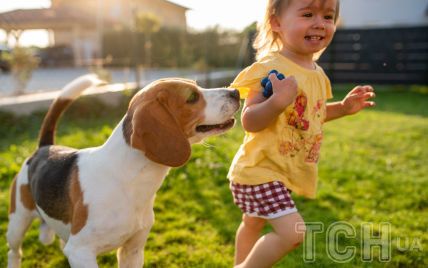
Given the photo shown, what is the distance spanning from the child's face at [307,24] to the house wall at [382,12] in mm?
24752

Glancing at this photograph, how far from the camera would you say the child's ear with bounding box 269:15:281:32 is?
3.12m

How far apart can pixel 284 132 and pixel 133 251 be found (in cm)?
128

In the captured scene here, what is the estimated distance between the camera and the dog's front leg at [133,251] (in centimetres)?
293

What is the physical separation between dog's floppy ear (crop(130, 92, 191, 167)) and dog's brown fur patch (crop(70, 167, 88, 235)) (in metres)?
0.56

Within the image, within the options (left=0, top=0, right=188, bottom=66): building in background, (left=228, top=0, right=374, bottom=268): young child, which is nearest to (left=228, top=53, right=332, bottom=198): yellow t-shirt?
(left=228, top=0, right=374, bottom=268): young child

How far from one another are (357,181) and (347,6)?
79.1 ft

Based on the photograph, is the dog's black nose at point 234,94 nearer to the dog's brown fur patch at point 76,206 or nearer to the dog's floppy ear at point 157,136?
the dog's floppy ear at point 157,136

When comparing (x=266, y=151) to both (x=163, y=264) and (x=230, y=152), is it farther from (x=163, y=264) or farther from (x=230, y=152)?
(x=230, y=152)

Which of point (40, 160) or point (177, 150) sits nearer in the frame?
point (177, 150)

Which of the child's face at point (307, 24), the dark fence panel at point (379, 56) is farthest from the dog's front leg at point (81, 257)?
the dark fence panel at point (379, 56)

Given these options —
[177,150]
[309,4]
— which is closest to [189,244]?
[177,150]

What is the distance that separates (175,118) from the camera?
2633 millimetres

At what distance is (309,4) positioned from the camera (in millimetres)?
2916
